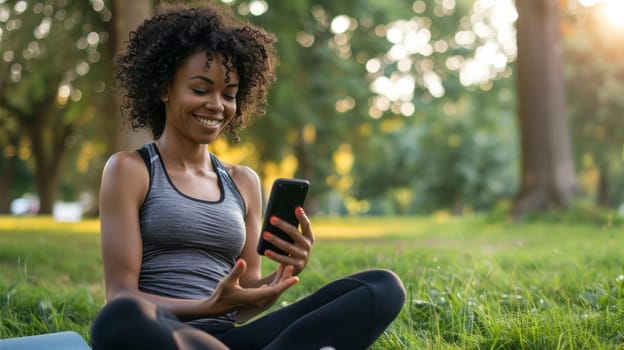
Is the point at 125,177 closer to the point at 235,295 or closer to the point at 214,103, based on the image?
the point at 214,103

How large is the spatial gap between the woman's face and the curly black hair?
1.3 inches

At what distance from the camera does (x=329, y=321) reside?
250 cm

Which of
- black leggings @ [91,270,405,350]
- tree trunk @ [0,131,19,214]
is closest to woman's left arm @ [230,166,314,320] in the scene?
black leggings @ [91,270,405,350]

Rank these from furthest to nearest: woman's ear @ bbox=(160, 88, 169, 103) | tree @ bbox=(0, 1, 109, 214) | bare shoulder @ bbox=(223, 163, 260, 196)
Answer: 1. tree @ bbox=(0, 1, 109, 214)
2. bare shoulder @ bbox=(223, 163, 260, 196)
3. woman's ear @ bbox=(160, 88, 169, 103)

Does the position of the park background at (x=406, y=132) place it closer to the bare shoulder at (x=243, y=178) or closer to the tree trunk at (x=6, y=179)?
the tree trunk at (x=6, y=179)

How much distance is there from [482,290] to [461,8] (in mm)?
17726

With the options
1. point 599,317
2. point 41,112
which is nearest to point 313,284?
point 599,317

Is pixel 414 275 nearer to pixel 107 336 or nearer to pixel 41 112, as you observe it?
pixel 107 336

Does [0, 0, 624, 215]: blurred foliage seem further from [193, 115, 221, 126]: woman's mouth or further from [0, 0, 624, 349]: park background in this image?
[193, 115, 221, 126]: woman's mouth

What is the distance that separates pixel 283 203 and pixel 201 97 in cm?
52

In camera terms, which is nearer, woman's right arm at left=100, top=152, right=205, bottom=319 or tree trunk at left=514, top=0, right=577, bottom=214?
woman's right arm at left=100, top=152, right=205, bottom=319

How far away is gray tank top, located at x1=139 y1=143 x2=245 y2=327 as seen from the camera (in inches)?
104

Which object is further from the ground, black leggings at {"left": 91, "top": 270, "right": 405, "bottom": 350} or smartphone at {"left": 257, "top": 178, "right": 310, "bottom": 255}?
smartphone at {"left": 257, "top": 178, "right": 310, "bottom": 255}

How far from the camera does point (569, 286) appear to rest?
14.2 ft
